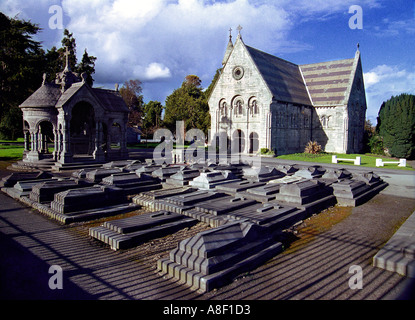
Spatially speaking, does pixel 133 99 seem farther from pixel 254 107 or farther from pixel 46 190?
pixel 46 190

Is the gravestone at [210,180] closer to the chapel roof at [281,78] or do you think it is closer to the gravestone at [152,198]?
the gravestone at [152,198]

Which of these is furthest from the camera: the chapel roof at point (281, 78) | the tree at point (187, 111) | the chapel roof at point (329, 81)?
the tree at point (187, 111)

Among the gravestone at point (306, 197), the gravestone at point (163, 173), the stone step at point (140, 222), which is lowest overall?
the stone step at point (140, 222)

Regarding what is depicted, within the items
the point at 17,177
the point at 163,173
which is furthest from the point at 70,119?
the point at 163,173

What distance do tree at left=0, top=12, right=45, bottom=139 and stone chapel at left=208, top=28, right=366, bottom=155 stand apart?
874 inches

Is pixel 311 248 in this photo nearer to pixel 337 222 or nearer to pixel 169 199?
pixel 337 222

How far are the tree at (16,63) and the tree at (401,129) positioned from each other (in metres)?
42.8

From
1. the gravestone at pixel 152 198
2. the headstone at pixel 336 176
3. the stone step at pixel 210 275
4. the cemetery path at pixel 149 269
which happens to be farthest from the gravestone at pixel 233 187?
the stone step at pixel 210 275

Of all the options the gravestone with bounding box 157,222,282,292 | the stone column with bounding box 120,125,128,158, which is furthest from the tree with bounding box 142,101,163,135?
the gravestone with bounding box 157,222,282,292

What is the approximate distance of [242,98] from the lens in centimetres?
3981

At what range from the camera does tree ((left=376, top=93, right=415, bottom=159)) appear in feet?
119

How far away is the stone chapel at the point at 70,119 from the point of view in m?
23.2

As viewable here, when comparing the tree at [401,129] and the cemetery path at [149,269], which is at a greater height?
the tree at [401,129]
